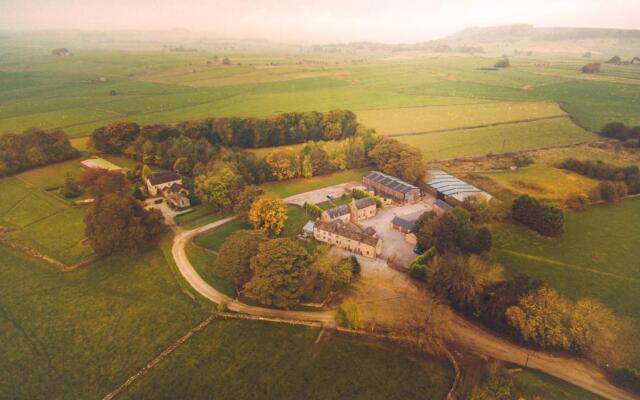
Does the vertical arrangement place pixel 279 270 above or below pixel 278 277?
above

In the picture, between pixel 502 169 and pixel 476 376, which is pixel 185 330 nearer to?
pixel 476 376

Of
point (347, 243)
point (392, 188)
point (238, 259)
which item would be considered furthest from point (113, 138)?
point (392, 188)

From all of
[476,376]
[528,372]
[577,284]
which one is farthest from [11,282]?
[577,284]

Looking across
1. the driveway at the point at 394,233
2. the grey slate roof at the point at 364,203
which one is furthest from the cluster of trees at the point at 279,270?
the grey slate roof at the point at 364,203

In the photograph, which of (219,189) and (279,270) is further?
(219,189)

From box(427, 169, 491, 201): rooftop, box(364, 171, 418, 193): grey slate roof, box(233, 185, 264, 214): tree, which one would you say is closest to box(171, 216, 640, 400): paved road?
box(233, 185, 264, 214): tree

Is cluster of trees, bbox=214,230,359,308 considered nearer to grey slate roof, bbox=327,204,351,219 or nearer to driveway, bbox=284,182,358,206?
grey slate roof, bbox=327,204,351,219

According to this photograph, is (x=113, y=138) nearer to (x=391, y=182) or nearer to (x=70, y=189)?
(x=70, y=189)
